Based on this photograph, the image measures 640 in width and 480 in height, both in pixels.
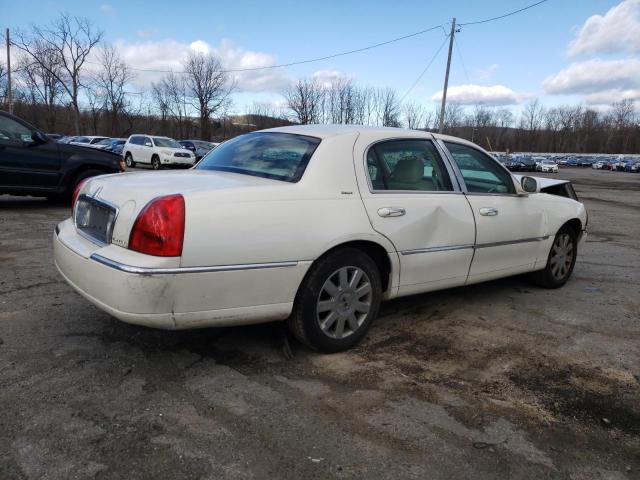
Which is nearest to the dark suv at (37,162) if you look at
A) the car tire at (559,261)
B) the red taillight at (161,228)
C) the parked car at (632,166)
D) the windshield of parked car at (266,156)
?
the windshield of parked car at (266,156)

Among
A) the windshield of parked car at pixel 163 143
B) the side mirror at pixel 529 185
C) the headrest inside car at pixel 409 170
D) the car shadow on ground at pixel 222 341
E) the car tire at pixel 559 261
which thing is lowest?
the car shadow on ground at pixel 222 341

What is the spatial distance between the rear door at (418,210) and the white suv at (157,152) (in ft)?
74.9

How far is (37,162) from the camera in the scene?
898 cm

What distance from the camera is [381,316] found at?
4324mm

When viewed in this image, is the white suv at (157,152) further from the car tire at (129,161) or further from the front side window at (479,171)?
the front side window at (479,171)

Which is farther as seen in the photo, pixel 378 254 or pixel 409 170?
pixel 409 170

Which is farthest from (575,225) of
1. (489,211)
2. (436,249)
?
(436,249)

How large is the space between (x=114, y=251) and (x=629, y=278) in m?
5.78

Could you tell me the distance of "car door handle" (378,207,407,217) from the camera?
3.52m

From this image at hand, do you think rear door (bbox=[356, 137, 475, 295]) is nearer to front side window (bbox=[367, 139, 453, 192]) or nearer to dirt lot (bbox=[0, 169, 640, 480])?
front side window (bbox=[367, 139, 453, 192])

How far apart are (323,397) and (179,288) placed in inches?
39.8

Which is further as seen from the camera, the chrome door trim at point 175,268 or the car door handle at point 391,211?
the car door handle at point 391,211

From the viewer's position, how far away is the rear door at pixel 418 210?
11.8ft

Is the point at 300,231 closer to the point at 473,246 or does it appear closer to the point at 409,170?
the point at 409,170
